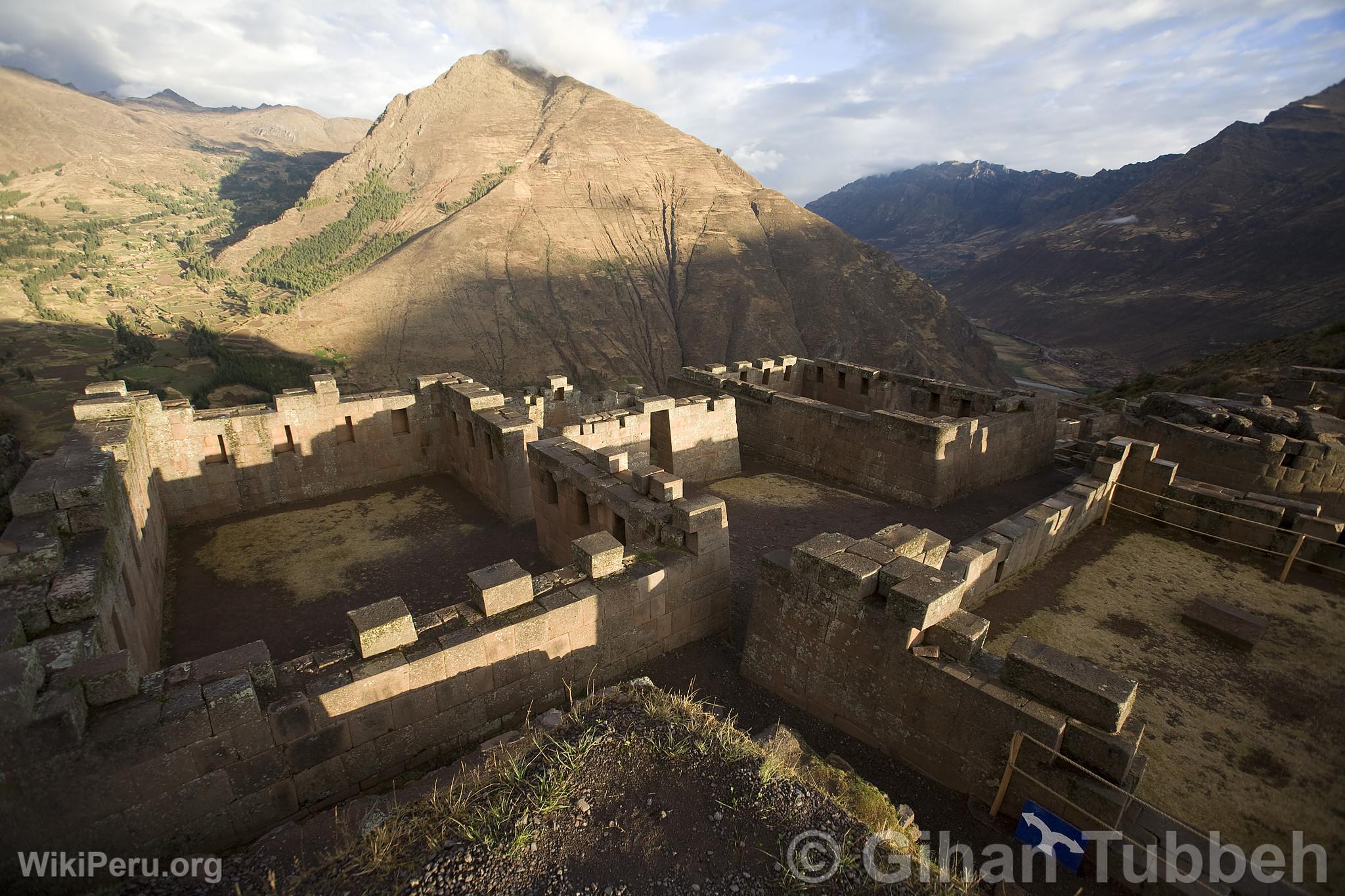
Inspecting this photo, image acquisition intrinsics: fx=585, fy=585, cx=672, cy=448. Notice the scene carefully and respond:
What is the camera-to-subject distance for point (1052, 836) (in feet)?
19.0

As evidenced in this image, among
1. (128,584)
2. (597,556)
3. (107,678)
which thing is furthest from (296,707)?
(128,584)

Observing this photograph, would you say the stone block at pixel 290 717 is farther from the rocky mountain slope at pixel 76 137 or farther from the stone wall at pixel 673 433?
the rocky mountain slope at pixel 76 137

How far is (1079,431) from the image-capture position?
19547 millimetres

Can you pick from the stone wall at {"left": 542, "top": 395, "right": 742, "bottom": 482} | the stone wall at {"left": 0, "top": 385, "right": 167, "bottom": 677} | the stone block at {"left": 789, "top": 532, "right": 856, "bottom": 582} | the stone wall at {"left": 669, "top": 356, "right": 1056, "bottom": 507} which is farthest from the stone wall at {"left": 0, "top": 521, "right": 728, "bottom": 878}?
the stone wall at {"left": 669, "top": 356, "right": 1056, "bottom": 507}

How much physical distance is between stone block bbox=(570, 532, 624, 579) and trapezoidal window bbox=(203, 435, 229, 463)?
35.0ft

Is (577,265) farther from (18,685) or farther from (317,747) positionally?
(18,685)

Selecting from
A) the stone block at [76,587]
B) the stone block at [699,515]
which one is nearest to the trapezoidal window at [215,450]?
the stone block at [76,587]

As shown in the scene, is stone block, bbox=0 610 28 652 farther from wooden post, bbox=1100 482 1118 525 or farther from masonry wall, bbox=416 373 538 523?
wooden post, bbox=1100 482 1118 525

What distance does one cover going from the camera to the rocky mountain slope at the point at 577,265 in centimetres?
5459

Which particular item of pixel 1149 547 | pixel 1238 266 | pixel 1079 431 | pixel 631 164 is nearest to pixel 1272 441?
pixel 1149 547

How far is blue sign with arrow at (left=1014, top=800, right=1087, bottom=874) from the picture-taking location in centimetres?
573

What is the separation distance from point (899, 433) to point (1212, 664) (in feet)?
23.7

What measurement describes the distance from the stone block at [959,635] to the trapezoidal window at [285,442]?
577 inches

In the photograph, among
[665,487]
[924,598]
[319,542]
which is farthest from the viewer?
[319,542]
